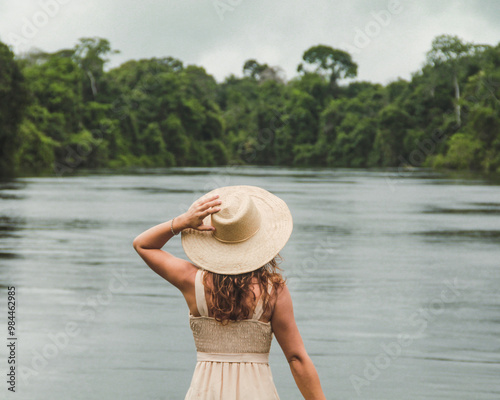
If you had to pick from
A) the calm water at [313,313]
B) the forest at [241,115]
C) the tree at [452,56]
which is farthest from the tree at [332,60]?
the calm water at [313,313]

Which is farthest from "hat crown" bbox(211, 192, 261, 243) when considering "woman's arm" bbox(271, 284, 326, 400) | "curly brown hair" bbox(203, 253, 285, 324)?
"woman's arm" bbox(271, 284, 326, 400)

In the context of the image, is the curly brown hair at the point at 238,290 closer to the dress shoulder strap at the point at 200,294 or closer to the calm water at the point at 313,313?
the dress shoulder strap at the point at 200,294

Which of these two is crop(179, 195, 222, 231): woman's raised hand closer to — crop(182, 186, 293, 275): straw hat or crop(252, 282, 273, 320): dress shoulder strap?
crop(182, 186, 293, 275): straw hat

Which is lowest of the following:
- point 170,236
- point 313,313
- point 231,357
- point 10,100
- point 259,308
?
point 313,313

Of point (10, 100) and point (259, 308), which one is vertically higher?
point (259, 308)

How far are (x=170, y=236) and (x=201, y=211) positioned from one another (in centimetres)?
16

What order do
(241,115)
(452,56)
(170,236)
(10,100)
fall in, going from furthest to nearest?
(241,115) → (452,56) → (10,100) → (170,236)

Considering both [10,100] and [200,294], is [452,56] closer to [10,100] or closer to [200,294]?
[10,100]

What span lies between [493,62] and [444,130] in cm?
1404

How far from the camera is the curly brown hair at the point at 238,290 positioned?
7.97ft

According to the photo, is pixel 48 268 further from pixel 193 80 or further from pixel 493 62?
pixel 193 80

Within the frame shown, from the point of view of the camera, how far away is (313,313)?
9070 mm

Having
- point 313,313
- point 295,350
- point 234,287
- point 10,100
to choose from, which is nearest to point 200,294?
point 234,287

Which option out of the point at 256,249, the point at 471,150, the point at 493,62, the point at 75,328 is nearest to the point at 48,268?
the point at 75,328
